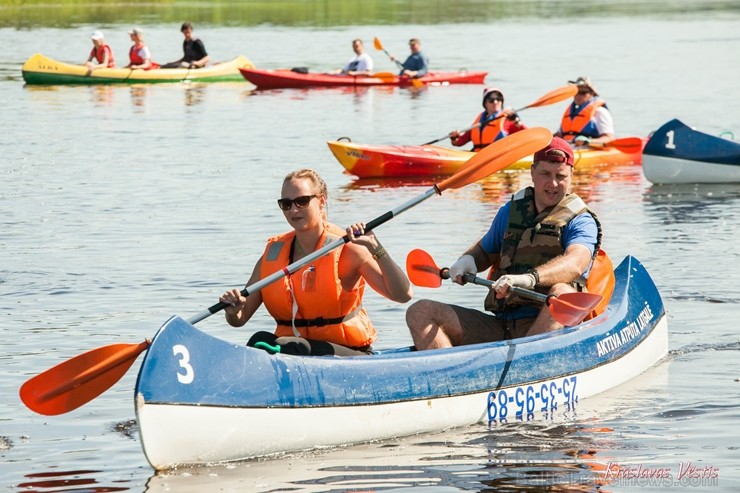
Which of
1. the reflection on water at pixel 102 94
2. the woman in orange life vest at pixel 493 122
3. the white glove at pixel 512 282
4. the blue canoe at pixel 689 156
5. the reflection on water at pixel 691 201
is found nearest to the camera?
the white glove at pixel 512 282

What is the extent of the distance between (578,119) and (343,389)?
10767mm

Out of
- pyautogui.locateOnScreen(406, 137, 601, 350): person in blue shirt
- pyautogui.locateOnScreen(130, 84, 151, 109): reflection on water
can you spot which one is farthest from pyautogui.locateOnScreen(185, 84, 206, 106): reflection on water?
pyautogui.locateOnScreen(406, 137, 601, 350): person in blue shirt

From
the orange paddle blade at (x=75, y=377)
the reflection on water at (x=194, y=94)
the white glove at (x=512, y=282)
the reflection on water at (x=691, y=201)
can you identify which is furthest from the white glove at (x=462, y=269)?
the reflection on water at (x=194, y=94)

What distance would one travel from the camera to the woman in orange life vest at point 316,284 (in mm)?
6262

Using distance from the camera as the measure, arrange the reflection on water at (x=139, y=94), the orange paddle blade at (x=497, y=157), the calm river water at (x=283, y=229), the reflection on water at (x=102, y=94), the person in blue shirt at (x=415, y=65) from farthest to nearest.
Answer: the person in blue shirt at (x=415, y=65), the reflection on water at (x=102, y=94), the reflection on water at (x=139, y=94), the orange paddle blade at (x=497, y=157), the calm river water at (x=283, y=229)

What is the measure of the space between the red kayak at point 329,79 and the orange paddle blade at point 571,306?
69.3 feet

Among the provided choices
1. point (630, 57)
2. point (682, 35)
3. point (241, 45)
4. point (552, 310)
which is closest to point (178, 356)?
point (552, 310)

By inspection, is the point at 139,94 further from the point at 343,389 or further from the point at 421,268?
the point at 343,389

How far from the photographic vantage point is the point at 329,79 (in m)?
27.8

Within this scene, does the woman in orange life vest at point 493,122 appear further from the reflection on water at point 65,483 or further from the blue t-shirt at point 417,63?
the blue t-shirt at point 417,63

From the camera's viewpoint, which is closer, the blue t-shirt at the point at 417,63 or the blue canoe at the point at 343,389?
the blue canoe at the point at 343,389

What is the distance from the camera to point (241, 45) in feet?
131

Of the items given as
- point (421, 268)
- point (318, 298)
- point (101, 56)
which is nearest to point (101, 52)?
point (101, 56)

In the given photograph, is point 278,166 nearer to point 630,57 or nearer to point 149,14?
point 630,57
